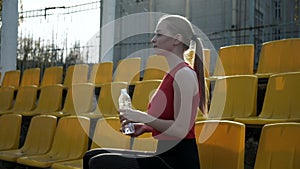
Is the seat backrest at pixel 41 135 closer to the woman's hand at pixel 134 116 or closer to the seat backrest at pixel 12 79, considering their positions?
the woman's hand at pixel 134 116

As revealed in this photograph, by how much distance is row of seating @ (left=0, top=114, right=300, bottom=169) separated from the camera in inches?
82.0

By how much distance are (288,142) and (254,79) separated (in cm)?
110

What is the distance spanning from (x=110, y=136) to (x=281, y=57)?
1654 millimetres

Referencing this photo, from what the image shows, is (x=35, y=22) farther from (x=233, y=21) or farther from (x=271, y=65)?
(x=271, y=65)

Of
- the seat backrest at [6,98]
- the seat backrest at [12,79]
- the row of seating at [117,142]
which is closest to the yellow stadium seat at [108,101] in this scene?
the row of seating at [117,142]

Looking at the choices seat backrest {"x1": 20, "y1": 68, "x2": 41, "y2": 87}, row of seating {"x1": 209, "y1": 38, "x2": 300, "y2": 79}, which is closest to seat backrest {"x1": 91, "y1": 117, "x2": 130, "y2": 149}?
row of seating {"x1": 209, "y1": 38, "x2": 300, "y2": 79}

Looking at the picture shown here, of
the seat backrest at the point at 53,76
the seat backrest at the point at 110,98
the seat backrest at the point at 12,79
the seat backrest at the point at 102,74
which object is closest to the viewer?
the seat backrest at the point at 110,98

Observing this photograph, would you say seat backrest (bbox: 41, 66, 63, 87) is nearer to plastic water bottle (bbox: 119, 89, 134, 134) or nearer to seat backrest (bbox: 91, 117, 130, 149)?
seat backrest (bbox: 91, 117, 130, 149)

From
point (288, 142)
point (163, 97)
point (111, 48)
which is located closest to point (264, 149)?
point (288, 142)

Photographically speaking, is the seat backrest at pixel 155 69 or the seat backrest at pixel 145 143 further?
the seat backrest at pixel 155 69

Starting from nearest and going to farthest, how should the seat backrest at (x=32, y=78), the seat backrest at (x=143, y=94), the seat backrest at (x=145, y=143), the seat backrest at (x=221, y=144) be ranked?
the seat backrest at (x=221, y=144) → the seat backrest at (x=145, y=143) → the seat backrest at (x=143, y=94) → the seat backrest at (x=32, y=78)

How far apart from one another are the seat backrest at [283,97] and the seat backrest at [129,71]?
178 centimetres

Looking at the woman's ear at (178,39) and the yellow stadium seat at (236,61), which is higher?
the woman's ear at (178,39)

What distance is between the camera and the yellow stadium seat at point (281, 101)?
2.81 meters
